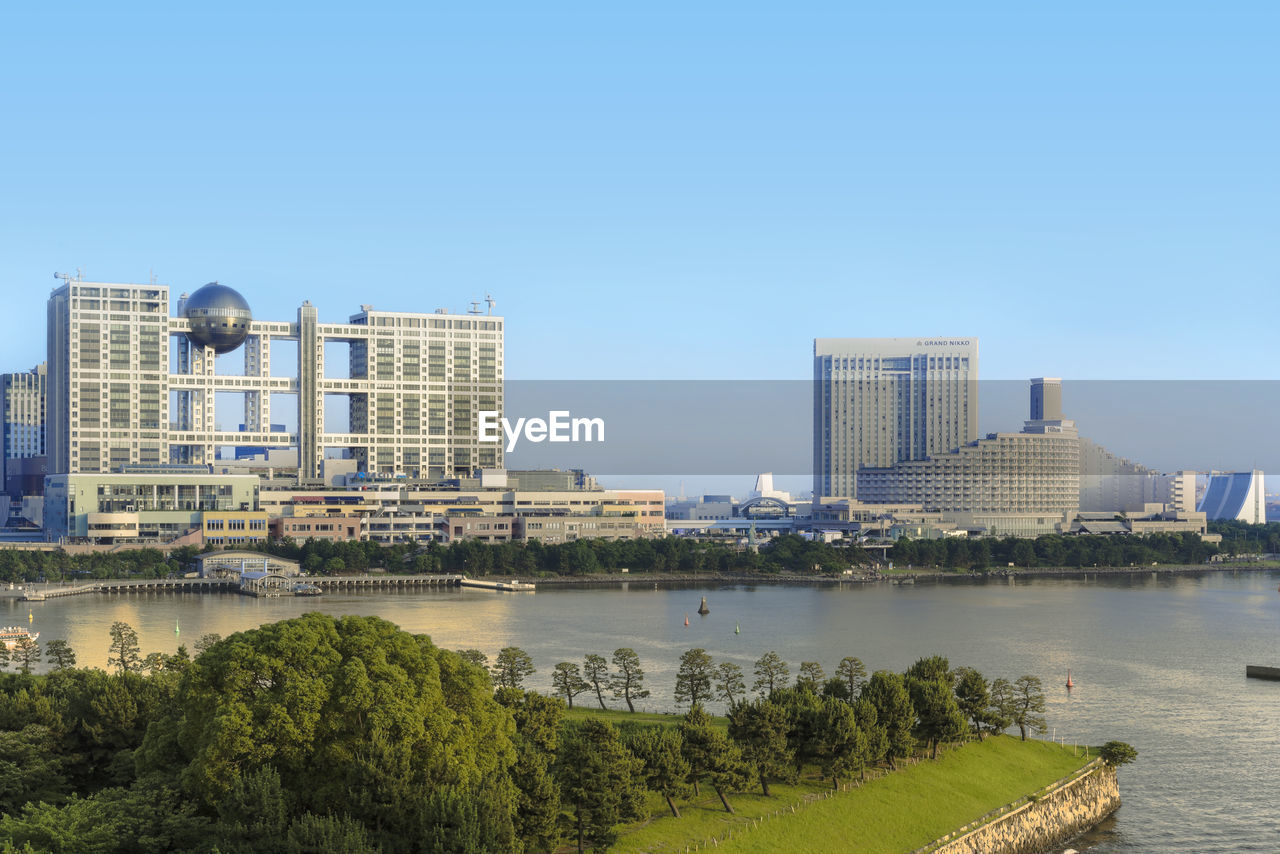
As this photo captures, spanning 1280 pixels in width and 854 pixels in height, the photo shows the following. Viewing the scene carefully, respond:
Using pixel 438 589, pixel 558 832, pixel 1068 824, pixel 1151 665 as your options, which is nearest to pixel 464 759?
pixel 558 832

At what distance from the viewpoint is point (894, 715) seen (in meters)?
21.5

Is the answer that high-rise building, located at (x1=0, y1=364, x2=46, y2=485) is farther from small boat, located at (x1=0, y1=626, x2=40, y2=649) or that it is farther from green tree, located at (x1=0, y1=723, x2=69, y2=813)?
green tree, located at (x1=0, y1=723, x2=69, y2=813)

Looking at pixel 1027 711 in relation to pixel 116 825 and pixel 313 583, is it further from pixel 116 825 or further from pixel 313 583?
pixel 313 583

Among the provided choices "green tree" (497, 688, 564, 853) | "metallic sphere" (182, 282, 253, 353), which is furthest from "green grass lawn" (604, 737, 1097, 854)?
"metallic sphere" (182, 282, 253, 353)

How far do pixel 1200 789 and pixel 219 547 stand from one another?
52545mm

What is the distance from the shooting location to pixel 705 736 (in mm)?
19047

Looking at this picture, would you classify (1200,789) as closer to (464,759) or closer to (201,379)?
(464,759)

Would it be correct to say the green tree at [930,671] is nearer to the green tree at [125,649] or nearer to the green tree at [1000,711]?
the green tree at [1000,711]

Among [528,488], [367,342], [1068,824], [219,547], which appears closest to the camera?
[1068,824]

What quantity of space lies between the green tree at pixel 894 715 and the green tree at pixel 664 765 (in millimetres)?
4020

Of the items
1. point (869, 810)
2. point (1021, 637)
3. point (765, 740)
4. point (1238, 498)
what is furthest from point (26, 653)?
point (1238, 498)

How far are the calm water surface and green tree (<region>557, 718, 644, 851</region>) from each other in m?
7.94

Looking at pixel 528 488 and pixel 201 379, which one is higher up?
pixel 201 379

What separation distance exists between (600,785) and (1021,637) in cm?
2572
